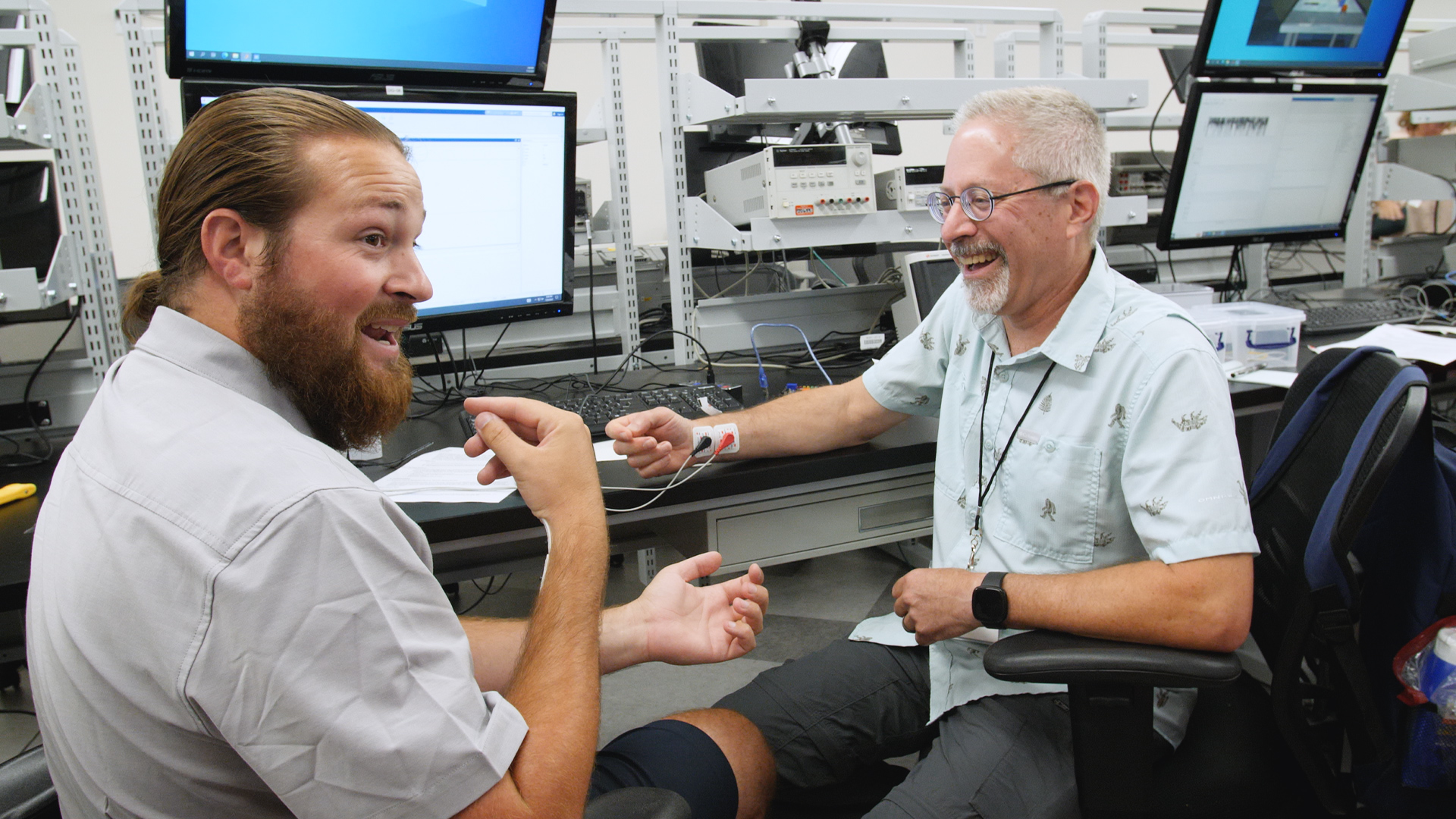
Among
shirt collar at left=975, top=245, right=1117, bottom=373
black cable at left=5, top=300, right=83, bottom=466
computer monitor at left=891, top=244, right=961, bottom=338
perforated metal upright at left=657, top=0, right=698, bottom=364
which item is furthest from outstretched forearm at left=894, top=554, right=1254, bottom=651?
black cable at left=5, top=300, right=83, bottom=466

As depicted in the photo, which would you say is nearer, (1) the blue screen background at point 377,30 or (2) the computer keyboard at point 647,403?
(1) the blue screen background at point 377,30

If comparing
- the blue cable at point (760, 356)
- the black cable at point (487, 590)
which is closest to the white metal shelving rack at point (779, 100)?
the blue cable at point (760, 356)

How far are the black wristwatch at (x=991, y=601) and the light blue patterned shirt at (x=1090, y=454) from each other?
119 millimetres

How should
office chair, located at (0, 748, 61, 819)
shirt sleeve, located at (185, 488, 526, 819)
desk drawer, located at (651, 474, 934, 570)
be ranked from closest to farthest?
1. shirt sleeve, located at (185, 488, 526, 819)
2. office chair, located at (0, 748, 61, 819)
3. desk drawer, located at (651, 474, 934, 570)

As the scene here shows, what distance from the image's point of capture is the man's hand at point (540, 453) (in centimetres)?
89

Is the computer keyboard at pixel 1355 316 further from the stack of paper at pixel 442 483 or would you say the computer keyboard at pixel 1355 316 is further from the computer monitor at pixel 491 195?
the stack of paper at pixel 442 483

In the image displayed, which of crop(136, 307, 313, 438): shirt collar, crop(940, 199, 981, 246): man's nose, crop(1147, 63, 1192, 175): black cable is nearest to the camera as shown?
crop(136, 307, 313, 438): shirt collar

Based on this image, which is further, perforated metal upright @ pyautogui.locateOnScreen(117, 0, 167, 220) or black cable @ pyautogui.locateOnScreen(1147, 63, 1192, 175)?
black cable @ pyautogui.locateOnScreen(1147, 63, 1192, 175)

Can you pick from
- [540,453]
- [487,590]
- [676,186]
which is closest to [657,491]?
[540,453]

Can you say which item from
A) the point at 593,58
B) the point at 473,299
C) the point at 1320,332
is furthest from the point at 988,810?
the point at 593,58

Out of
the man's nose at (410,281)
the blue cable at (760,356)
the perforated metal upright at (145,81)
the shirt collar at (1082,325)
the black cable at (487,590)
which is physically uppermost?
the perforated metal upright at (145,81)

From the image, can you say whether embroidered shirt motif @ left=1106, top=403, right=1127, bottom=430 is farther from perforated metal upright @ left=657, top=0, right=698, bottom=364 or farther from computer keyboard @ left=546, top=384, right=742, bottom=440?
perforated metal upright @ left=657, top=0, right=698, bottom=364

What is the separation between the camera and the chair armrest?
884 millimetres

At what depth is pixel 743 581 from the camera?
40.8 inches
